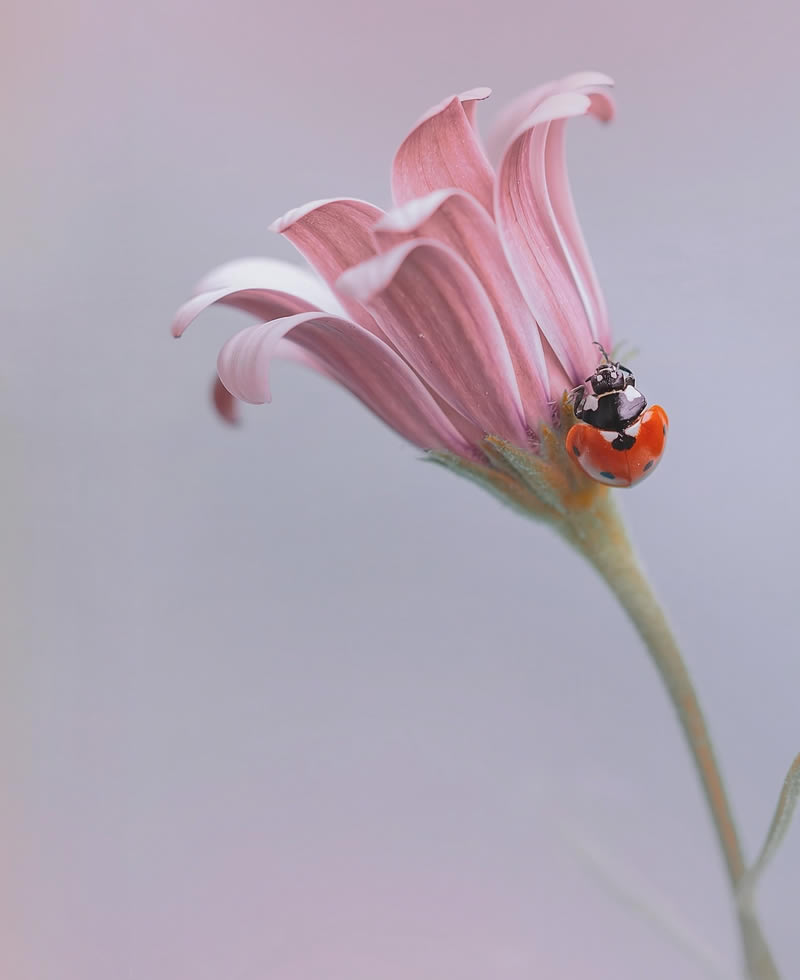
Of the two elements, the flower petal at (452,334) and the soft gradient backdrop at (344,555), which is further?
the soft gradient backdrop at (344,555)

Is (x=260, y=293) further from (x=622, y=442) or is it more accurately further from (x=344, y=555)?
(x=344, y=555)

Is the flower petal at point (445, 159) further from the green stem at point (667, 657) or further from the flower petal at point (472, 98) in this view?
the green stem at point (667, 657)

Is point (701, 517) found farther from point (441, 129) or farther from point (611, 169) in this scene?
point (441, 129)

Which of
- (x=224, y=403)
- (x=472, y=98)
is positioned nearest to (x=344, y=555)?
(x=224, y=403)

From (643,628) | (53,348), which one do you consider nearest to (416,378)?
(643,628)

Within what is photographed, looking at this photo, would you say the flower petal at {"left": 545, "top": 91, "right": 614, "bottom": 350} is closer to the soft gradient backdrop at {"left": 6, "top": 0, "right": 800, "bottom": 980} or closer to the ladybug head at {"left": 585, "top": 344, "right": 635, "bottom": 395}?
the ladybug head at {"left": 585, "top": 344, "right": 635, "bottom": 395}

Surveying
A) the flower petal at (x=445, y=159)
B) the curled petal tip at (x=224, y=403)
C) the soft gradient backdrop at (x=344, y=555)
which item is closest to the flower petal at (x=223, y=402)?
Answer: the curled petal tip at (x=224, y=403)
